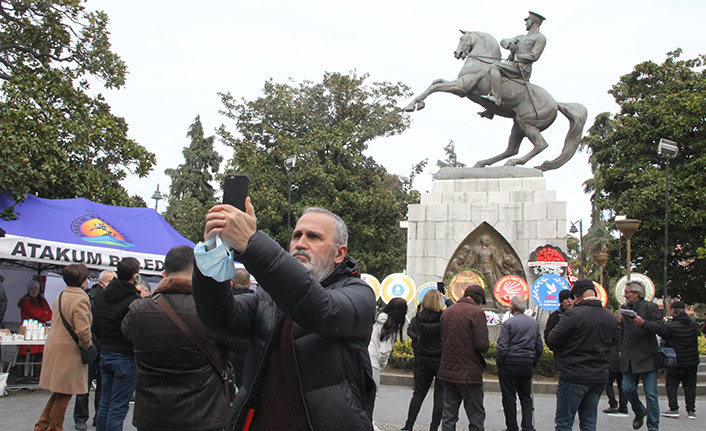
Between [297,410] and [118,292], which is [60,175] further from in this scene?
[297,410]

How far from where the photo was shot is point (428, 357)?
7.44 m

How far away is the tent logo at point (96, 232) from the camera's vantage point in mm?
11258

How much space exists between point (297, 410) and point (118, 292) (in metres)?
4.16

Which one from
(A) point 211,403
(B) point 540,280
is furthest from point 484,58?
(A) point 211,403

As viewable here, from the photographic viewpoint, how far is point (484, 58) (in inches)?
572

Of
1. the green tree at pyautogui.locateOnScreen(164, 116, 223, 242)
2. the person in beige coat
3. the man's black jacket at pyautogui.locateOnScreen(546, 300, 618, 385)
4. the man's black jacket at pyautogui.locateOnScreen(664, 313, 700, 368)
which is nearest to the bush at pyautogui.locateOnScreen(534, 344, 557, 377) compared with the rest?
the man's black jacket at pyautogui.locateOnScreen(664, 313, 700, 368)

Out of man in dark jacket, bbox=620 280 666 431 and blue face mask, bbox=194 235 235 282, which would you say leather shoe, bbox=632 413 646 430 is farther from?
blue face mask, bbox=194 235 235 282

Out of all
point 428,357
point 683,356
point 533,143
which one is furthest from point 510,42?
point 428,357

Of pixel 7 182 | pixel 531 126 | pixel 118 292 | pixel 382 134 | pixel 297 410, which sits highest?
pixel 382 134

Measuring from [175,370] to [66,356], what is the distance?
269cm

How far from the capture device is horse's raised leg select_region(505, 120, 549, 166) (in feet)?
47.6

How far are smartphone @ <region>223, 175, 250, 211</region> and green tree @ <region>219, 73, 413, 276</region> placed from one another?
2246 cm

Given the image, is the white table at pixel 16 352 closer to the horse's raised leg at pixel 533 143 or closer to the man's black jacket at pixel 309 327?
the man's black jacket at pixel 309 327

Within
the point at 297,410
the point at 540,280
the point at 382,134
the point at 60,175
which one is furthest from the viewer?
the point at 382,134
